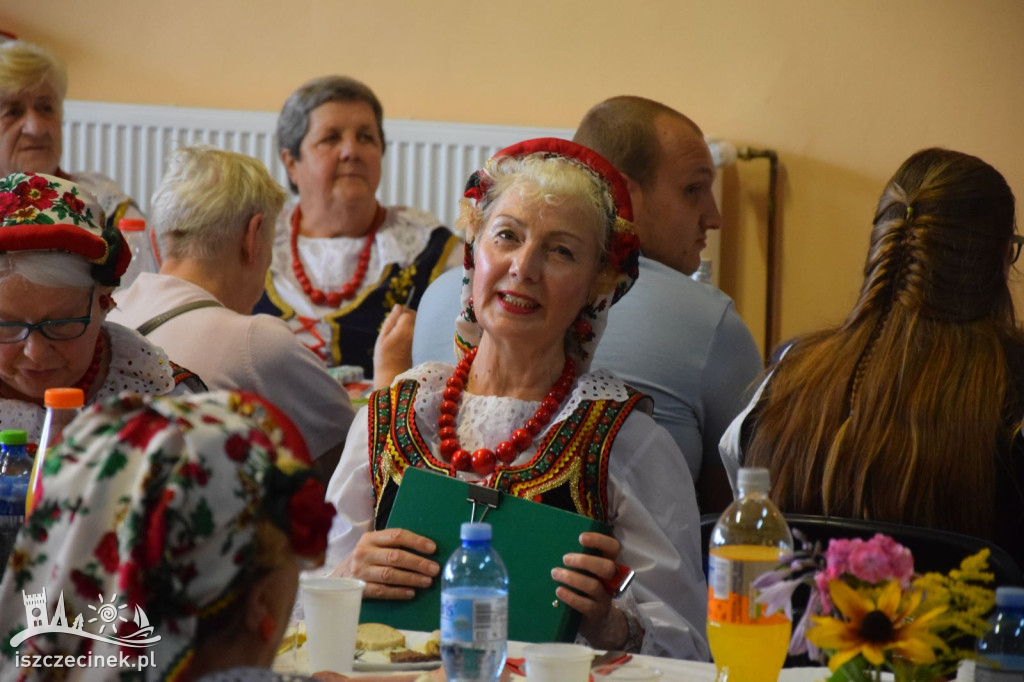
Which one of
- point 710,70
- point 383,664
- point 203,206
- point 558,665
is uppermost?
point 710,70

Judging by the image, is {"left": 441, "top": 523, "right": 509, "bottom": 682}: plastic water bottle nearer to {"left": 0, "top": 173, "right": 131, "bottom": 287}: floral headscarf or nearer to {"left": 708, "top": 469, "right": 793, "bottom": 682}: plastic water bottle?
{"left": 708, "top": 469, "right": 793, "bottom": 682}: plastic water bottle

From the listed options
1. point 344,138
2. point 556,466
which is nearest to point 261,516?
point 556,466

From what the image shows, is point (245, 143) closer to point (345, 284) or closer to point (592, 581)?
point (345, 284)

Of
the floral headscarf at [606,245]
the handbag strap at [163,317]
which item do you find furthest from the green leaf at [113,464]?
the handbag strap at [163,317]

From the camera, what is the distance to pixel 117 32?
540cm

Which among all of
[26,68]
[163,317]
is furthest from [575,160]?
[26,68]

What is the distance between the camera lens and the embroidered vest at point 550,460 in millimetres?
2080

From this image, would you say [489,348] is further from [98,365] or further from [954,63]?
[954,63]

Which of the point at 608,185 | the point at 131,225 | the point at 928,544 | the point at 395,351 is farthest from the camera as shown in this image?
the point at 131,225

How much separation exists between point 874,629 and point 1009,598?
19 cm

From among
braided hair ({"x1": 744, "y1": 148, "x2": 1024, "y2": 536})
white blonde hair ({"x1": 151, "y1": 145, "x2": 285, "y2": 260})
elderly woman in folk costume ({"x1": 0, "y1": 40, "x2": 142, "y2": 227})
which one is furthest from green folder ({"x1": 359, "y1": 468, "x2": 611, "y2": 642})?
elderly woman in folk costume ({"x1": 0, "y1": 40, "x2": 142, "y2": 227})

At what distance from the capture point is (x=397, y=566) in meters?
1.94

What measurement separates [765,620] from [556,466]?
0.68 meters

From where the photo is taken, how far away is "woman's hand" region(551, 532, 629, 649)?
1.83m
